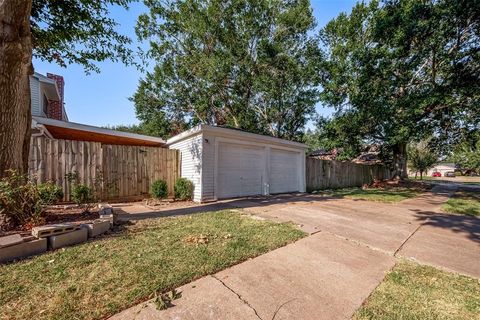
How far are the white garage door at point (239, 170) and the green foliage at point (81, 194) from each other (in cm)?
398

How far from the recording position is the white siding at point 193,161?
7.53 m

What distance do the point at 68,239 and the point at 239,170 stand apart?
603 cm

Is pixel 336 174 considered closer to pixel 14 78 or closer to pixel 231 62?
pixel 231 62

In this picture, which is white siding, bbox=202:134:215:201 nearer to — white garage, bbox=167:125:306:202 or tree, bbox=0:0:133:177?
white garage, bbox=167:125:306:202

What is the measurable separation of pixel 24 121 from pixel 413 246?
704 cm

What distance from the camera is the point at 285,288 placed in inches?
88.6

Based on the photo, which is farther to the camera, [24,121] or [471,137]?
[471,137]

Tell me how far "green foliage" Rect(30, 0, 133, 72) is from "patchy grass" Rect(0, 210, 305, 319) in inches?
231

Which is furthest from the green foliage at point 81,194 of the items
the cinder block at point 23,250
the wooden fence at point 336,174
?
the wooden fence at point 336,174

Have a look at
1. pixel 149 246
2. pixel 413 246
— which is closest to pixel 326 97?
pixel 413 246

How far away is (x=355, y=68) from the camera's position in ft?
43.7

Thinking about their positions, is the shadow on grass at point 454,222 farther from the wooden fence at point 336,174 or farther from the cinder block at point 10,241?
the cinder block at point 10,241

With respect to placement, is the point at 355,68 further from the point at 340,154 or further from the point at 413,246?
the point at 413,246

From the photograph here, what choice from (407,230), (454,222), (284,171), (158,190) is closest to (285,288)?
(407,230)
